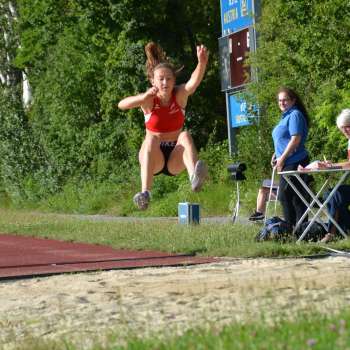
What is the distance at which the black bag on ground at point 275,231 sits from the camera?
44.1ft

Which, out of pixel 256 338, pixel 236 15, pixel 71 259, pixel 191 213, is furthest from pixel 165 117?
pixel 236 15

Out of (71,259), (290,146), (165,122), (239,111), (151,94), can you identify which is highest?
(239,111)

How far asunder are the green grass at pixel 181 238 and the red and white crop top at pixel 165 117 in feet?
5.90

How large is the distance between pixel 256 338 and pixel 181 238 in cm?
918

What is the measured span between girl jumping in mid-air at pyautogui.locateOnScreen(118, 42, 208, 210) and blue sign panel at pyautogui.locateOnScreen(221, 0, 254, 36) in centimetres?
1304

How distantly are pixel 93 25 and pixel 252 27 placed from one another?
11.5m

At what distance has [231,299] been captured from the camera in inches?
324

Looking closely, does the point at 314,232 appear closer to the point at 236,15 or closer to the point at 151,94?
the point at 151,94

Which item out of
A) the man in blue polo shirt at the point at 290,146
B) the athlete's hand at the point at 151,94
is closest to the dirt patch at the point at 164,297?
the athlete's hand at the point at 151,94

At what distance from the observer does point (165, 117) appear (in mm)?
11156

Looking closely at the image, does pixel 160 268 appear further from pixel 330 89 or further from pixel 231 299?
pixel 330 89

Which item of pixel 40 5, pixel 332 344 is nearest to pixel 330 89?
pixel 332 344

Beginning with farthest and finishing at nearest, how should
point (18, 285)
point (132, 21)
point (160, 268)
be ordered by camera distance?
point (132, 21), point (160, 268), point (18, 285)

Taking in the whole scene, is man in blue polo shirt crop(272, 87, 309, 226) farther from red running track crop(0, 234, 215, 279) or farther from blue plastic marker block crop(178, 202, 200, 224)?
blue plastic marker block crop(178, 202, 200, 224)
